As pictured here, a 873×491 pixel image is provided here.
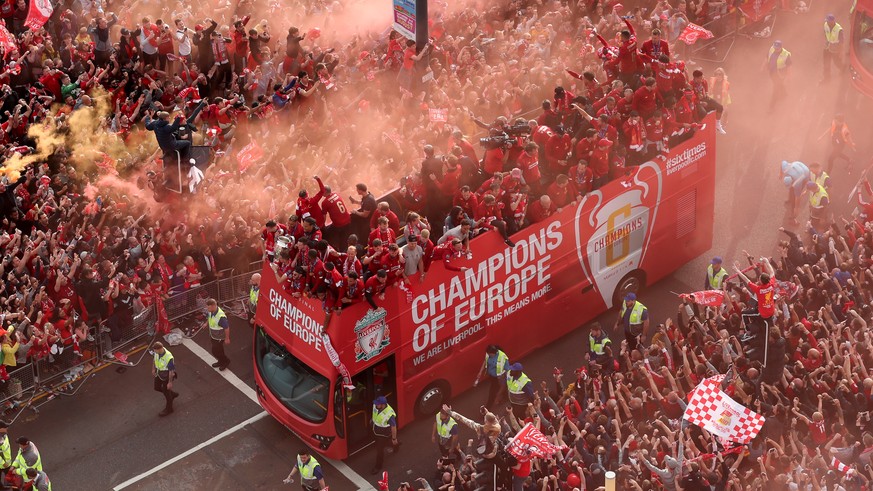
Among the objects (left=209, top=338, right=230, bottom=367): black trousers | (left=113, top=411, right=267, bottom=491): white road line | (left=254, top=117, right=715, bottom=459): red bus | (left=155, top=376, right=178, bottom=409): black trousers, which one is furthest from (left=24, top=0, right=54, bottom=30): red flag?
(left=113, top=411, right=267, bottom=491): white road line

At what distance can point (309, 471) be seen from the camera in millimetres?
18719

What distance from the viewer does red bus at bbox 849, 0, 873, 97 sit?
2622 centimetres

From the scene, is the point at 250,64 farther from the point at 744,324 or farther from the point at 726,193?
the point at 744,324

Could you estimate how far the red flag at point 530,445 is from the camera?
17.7 m

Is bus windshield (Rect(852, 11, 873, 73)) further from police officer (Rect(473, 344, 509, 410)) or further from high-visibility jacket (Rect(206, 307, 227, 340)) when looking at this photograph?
high-visibility jacket (Rect(206, 307, 227, 340))

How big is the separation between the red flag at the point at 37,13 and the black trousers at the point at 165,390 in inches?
344

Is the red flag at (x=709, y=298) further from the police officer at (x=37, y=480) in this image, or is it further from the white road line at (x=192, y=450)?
the police officer at (x=37, y=480)

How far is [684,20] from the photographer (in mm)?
29094

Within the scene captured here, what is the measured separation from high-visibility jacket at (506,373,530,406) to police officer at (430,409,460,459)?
1205 millimetres

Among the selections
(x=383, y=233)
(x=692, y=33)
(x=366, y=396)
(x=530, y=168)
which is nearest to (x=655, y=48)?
(x=530, y=168)

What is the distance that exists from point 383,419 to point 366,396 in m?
0.44

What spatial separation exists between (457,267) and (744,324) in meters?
4.64

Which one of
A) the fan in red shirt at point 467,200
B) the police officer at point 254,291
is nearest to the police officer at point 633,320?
the fan in red shirt at point 467,200

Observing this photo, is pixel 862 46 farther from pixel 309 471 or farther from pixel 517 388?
pixel 309 471
